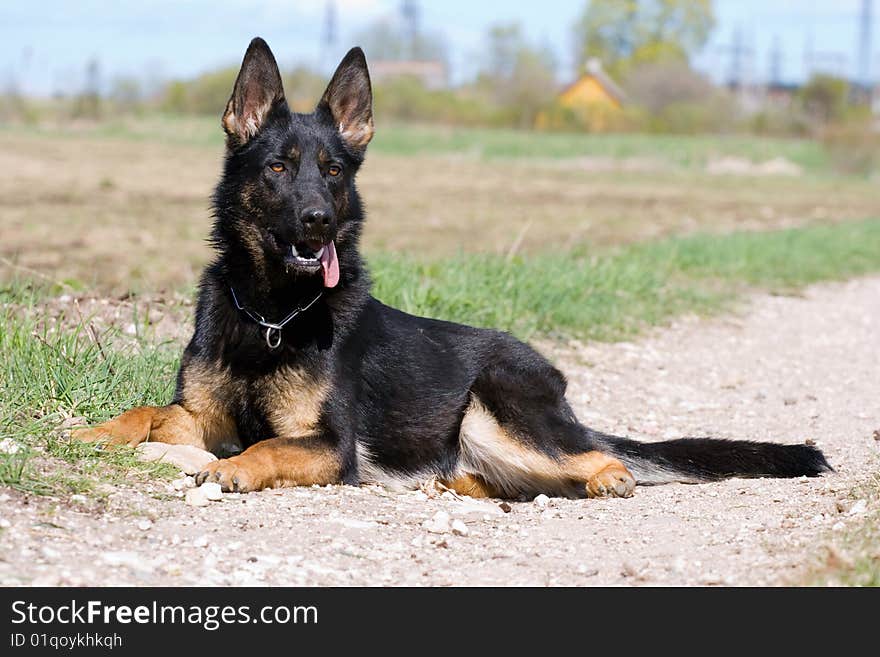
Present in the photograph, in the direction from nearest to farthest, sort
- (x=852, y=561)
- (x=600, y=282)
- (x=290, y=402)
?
(x=852, y=561) < (x=290, y=402) < (x=600, y=282)

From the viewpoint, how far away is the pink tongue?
18.4 ft

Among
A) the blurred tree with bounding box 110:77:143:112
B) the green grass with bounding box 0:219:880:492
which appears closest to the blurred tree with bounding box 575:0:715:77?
the blurred tree with bounding box 110:77:143:112

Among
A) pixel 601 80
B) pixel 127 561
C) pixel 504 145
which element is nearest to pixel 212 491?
pixel 127 561

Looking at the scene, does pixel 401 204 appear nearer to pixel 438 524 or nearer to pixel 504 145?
pixel 438 524

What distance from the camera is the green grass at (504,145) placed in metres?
46.5

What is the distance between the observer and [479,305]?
363 inches

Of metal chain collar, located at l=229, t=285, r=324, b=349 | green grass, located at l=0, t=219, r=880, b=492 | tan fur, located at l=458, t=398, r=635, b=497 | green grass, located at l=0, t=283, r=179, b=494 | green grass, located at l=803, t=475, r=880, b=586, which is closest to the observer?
green grass, located at l=803, t=475, r=880, b=586

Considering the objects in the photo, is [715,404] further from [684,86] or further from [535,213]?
[684,86]

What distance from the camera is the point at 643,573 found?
4281 millimetres

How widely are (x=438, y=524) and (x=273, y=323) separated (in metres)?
1.40

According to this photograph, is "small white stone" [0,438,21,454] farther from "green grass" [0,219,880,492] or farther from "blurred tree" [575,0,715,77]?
"blurred tree" [575,0,715,77]
